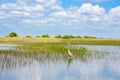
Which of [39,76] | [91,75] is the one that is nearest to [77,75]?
[91,75]

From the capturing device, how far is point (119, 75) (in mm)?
17844

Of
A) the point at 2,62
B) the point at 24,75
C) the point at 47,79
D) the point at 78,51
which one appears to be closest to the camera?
the point at 47,79

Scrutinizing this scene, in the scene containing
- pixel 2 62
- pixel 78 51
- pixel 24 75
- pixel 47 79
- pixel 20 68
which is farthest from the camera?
pixel 78 51

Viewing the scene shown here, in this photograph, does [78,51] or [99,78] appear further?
[78,51]

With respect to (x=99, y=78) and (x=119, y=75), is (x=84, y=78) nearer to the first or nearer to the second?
(x=99, y=78)

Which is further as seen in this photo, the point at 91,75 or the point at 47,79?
the point at 91,75

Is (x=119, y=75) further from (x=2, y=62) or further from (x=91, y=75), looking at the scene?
(x=2, y=62)

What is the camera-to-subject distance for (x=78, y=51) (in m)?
31.3

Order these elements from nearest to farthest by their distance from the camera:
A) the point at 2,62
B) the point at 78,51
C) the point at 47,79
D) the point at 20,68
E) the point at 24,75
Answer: the point at 47,79 < the point at 24,75 < the point at 20,68 < the point at 2,62 < the point at 78,51

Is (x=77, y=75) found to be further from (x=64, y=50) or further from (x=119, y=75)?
(x=64, y=50)

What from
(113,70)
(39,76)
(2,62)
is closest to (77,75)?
(39,76)

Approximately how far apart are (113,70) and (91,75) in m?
3.19

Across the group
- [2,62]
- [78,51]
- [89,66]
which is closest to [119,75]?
[89,66]

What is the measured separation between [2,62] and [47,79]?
6.70 m
